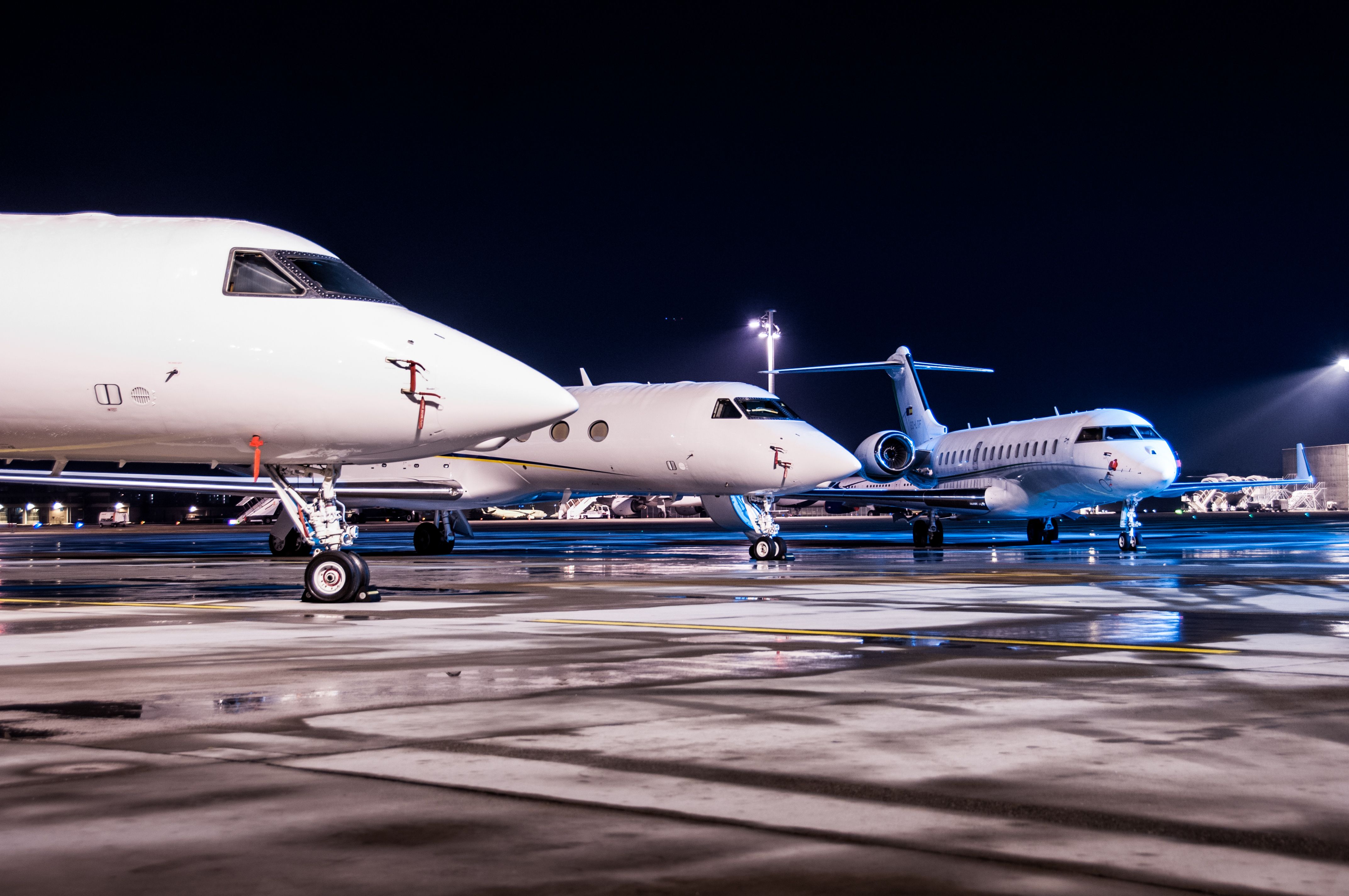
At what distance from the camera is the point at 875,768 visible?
14.0 ft

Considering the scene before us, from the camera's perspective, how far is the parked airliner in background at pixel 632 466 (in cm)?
2128

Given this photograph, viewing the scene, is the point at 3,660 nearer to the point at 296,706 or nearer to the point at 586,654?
the point at 296,706

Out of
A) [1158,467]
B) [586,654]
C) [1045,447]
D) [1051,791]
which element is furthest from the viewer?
[1045,447]

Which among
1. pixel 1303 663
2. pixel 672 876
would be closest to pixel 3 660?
pixel 672 876

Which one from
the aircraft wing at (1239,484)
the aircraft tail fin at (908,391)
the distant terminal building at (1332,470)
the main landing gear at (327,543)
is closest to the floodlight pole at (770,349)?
the aircraft tail fin at (908,391)

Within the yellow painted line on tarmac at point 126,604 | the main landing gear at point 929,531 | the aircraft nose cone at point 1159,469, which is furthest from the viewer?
the main landing gear at point 929,531

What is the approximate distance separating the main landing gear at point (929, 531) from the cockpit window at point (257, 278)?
24.8 metres

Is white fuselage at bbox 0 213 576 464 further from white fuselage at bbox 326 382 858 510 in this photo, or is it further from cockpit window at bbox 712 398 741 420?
cockpit window at bbox 712 398 741 420

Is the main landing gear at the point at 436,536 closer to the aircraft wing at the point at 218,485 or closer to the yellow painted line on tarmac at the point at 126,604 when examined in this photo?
the aircraft wing at the point at 218,485

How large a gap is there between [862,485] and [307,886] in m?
35.7

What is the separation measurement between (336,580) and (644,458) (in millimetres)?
11070

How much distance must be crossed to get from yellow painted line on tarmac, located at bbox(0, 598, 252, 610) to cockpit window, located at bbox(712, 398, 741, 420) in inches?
440

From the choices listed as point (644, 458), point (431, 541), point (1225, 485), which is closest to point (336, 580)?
point (644, 458)

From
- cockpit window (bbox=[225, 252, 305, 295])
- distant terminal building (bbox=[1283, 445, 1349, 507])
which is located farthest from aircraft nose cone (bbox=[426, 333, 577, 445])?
distant terminal building (bbox=[1283, 445, 1349, 507])
